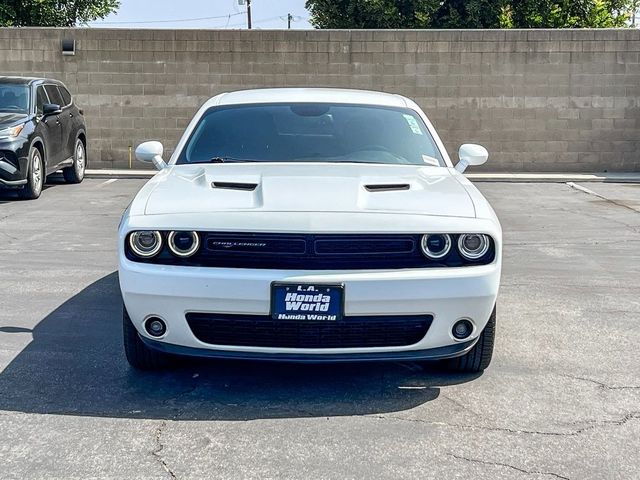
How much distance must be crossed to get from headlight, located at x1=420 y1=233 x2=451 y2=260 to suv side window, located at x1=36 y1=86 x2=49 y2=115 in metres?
8.87

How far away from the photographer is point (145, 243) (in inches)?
151

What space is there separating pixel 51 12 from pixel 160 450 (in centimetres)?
1985

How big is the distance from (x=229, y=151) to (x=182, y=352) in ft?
5.28

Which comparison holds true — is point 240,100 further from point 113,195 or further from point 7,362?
point 113,195

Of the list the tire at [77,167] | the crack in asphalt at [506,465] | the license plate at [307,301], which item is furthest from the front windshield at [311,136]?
the tire at [77,167]

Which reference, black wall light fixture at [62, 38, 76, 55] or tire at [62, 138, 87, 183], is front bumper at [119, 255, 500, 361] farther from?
black wall light fixture at [62, 38, 76, 55]

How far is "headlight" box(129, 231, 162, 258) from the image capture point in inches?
150

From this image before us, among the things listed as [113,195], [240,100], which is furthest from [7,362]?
[113,195]

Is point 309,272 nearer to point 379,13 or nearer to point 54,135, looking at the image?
point 54,135

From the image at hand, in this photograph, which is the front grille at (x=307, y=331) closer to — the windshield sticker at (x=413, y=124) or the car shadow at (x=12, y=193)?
the windshield sticker at (x=413, y=124)

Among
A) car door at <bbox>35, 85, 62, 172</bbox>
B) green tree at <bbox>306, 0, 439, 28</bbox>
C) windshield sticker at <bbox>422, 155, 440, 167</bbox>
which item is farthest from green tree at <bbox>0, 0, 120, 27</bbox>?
windshield sticker at <bbox>422, 155, 440, 167</bbox>

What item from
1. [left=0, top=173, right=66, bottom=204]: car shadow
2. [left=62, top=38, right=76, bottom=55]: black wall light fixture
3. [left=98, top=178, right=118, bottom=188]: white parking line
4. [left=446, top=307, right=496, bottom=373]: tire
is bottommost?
[left=98, top=178, right=118, bottom=188]: white parking line

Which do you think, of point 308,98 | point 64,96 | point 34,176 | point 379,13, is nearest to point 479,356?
point 308,98

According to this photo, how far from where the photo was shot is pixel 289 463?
3275 mm
